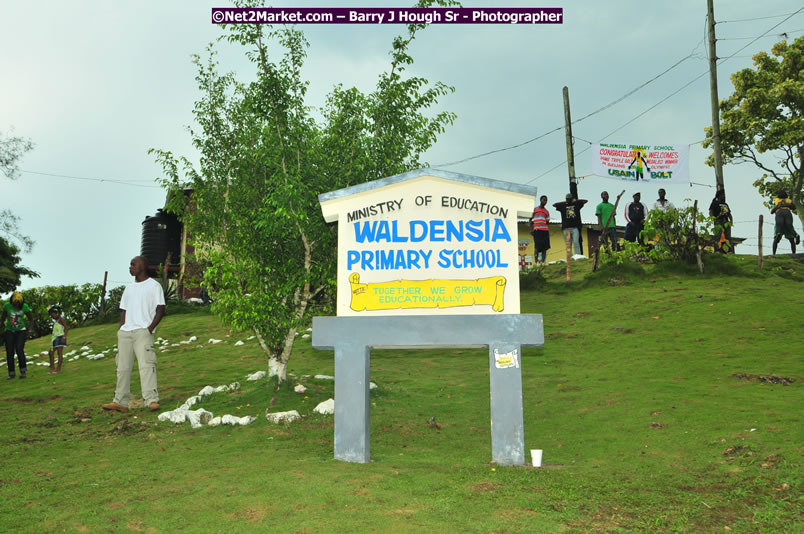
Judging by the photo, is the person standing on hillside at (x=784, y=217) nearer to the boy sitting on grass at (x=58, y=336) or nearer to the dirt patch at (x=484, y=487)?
the dirt patch at (x=484, y=487)

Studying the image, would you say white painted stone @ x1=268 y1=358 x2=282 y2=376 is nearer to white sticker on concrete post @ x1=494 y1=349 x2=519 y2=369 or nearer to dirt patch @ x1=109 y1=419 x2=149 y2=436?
dirt patch @ x1=109 y1=419 x2=149 y2=436

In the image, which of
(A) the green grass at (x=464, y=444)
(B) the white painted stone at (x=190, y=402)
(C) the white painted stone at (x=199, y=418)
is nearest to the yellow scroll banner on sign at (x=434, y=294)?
(A) the green grass at (x=464, y=444)

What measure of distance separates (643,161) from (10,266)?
33448mm

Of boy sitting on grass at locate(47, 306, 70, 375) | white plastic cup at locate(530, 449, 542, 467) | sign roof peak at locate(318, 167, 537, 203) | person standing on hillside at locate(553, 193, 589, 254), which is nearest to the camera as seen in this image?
white plastic cup at locate(530, 449, 542, 467)

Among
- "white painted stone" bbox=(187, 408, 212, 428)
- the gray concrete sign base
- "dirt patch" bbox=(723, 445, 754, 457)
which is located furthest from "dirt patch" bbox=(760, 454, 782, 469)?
"white painted stone" bbox=(187, 408, 212, 428)

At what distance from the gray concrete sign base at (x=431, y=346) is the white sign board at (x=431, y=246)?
0.58 ft

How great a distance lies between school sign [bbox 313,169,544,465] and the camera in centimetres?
734

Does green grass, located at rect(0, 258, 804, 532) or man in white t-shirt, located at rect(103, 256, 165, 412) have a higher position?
man in white t-shirt, located at rect(103, 256, 165, 412)

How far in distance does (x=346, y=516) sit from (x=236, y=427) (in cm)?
453

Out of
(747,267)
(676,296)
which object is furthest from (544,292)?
(747,267)

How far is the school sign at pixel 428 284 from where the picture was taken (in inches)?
289

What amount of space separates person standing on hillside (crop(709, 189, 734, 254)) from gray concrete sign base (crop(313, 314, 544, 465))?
16.5m

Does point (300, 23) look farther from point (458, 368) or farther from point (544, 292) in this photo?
point (544, 292)

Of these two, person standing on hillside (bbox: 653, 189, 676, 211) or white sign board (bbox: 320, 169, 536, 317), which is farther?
person standing on hillside (bbox: 653, 189, 676, 211)
